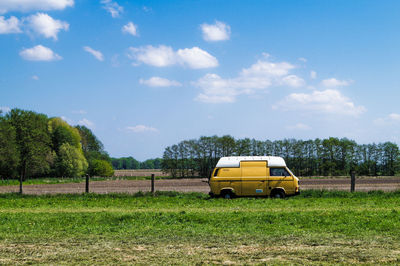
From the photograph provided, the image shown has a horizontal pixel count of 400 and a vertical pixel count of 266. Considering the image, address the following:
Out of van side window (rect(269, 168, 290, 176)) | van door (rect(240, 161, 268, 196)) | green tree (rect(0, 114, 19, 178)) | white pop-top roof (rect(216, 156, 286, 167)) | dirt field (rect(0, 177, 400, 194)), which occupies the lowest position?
dirt field (rect(0, 177, 400, 194))

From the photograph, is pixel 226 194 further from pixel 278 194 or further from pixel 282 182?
pixel 282 182

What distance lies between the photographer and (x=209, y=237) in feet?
32.8

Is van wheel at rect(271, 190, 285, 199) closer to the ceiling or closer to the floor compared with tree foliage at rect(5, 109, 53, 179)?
closer to the floor

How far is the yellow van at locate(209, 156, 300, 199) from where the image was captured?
65.1 feet

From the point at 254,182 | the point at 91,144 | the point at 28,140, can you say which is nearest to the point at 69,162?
the point at 28,140

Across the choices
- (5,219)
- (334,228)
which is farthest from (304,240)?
(5,219)

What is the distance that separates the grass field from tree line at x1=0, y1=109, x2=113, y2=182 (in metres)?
38.8

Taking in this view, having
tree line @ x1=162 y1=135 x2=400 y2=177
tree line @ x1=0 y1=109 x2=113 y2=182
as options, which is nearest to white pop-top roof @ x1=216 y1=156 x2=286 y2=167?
tree line @ x1=0 y1=109 x2=113 y2=182

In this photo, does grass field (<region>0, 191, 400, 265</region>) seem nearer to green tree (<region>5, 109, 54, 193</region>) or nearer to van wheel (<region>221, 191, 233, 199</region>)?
van wheel (<region>221, 191, 233, 199</region>)

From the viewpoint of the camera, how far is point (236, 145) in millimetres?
66625

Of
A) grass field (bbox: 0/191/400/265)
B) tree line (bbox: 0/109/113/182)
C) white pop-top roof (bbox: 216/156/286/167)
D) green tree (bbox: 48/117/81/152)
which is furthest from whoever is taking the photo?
green tree (bbox: 48/117/81/152)

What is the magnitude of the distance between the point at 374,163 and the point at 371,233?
60.1 metres

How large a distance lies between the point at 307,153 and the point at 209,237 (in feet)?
192

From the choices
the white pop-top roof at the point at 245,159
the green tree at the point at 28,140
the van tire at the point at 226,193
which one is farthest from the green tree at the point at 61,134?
the van tire at the point at 226,193
